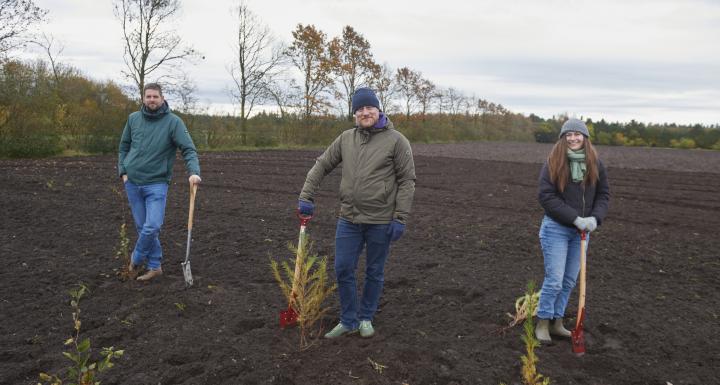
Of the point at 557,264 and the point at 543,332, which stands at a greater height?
the point at 557,264

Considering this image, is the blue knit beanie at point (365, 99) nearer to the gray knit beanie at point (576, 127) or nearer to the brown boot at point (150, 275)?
the gray knit beanie at point (576, 127)

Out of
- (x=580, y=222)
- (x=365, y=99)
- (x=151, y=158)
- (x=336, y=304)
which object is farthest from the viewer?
(x=151, y=158)

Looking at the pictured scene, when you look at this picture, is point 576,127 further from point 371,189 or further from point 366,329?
point 366,329

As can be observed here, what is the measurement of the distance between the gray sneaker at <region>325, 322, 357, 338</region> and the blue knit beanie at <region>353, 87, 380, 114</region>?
1.79m

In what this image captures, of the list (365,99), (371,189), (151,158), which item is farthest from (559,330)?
(151,158)

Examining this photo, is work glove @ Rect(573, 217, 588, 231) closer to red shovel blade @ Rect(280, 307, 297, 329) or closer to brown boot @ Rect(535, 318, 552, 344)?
brown boot @ Rect(535, 318, 552, 344)

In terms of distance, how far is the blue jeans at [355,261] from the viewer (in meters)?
4.11

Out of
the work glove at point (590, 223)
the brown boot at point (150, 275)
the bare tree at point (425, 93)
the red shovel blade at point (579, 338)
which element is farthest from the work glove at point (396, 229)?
the bare tree at point (425, 93)

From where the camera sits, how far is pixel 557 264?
423 cm

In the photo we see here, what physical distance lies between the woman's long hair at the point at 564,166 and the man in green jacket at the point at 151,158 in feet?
11.1

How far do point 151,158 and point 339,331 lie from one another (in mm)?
2647

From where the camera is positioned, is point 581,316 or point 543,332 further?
point 543,332

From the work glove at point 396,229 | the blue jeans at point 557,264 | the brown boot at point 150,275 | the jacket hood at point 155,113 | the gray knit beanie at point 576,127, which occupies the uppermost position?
the jacket hood at point 155,113

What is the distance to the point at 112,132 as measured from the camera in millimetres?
21719
